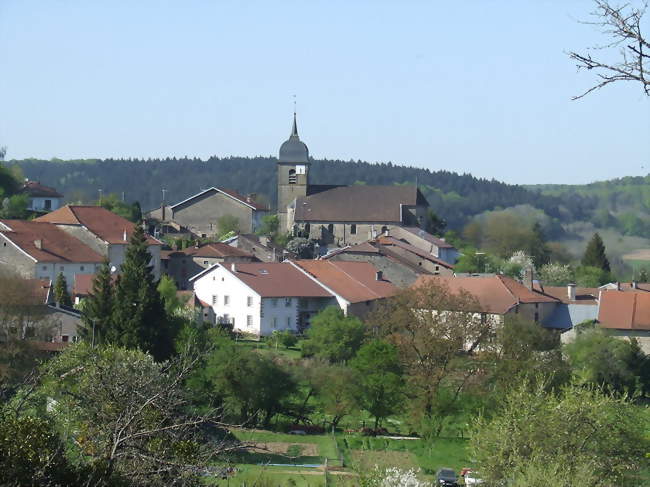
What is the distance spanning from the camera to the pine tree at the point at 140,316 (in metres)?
38.1

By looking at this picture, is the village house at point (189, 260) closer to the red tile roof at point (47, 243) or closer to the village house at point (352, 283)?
the village house at point (352, 283)

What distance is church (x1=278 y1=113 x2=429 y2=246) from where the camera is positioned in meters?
74.7

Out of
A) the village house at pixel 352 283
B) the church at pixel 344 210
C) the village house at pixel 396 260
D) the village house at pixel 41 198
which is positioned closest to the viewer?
the village house at pixel 352 283

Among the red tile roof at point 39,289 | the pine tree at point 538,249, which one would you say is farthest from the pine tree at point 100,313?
the pine tree at point 538,249

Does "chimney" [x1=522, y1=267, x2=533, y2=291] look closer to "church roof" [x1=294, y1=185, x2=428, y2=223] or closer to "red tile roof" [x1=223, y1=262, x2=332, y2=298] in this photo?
"red tile roof" [x1=223, y1=262, x2=332, y2=298]

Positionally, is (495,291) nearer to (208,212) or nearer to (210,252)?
(210,252)

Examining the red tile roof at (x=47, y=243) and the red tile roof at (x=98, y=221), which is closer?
the red tile roof at (x=47, y=243)

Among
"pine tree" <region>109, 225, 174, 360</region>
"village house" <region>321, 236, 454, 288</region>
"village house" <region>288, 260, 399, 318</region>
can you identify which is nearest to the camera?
"pine tree" <region>109, 225, 174, 360</region>

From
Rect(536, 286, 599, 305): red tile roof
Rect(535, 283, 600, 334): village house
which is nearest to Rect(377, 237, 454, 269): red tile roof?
Rect(536, 286, 599, 305): red tile roof

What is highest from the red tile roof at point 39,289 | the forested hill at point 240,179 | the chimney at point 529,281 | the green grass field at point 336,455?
the forested hill at point 240,179

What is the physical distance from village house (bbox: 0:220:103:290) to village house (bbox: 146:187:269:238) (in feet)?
78.0

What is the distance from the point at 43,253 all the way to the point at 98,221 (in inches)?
241

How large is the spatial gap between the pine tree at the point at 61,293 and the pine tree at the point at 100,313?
181 inches

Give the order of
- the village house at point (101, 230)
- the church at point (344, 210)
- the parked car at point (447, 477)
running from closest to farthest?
the parked car at point (447, 477), the village house at point (101, 230), the church at point (344, 210)
